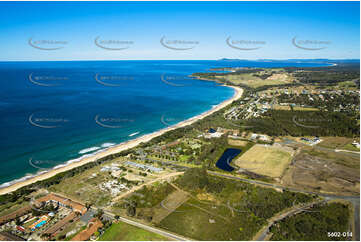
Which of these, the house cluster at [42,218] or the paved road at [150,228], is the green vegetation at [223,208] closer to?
the paved road at [150,228]

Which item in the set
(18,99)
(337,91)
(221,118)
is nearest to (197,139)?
(221,118)

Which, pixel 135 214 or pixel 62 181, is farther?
pixel 62 181

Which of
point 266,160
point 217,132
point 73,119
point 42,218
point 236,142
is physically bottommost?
point 42,218

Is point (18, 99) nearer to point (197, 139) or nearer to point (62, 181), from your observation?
point (62, 181)

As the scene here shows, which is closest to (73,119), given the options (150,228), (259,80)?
(150,228)

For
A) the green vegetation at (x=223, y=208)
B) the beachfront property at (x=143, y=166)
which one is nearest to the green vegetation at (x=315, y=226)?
the green vegetation at (x=223, y=208)

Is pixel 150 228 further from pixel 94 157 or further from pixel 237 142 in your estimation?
pixel 237 142
